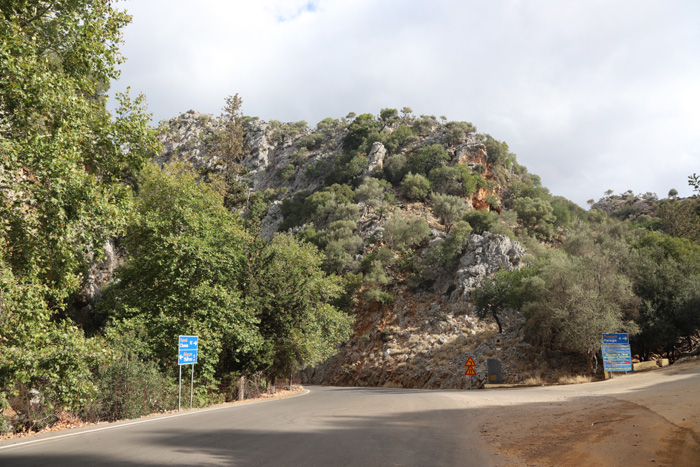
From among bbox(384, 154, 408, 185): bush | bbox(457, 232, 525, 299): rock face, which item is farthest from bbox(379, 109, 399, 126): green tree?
bbox(457, 232, 525, 299): rock face

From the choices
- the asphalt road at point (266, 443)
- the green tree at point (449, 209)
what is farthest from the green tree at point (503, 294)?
the asphalt road at point (266, 443)

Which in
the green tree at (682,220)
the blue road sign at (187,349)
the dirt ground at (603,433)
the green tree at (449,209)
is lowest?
the dirt ground at (603,433)

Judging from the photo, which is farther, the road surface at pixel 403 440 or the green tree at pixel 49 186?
the green tree at pixel 49 186

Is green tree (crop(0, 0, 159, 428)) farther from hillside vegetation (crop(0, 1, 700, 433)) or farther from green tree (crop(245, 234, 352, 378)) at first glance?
green tree (crop(245, 234, 352, 378))

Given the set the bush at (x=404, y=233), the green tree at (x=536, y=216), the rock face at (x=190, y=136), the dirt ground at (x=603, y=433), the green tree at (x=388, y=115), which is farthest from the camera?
the rock face at (x=190, y=136)

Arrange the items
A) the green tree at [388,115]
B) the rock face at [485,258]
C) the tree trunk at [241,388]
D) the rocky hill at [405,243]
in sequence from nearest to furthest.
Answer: the tree trunk at [241,388], the rocky hill at [405,243], the rock face at [485,258], the green tree at [388,115]

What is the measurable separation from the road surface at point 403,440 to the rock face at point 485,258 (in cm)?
4025

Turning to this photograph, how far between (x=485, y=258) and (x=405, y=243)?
45.8ft

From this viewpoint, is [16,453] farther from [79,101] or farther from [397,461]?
[79,101]

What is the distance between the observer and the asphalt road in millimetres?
6586

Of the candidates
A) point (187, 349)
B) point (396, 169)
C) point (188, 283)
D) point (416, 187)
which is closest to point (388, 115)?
point (396, 169)

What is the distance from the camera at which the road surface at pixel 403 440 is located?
6586 millimetres

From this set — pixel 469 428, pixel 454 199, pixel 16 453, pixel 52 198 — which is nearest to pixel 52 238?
pixel 52 198

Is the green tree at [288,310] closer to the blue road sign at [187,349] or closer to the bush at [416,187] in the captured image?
the blue road sign at [187,349]
